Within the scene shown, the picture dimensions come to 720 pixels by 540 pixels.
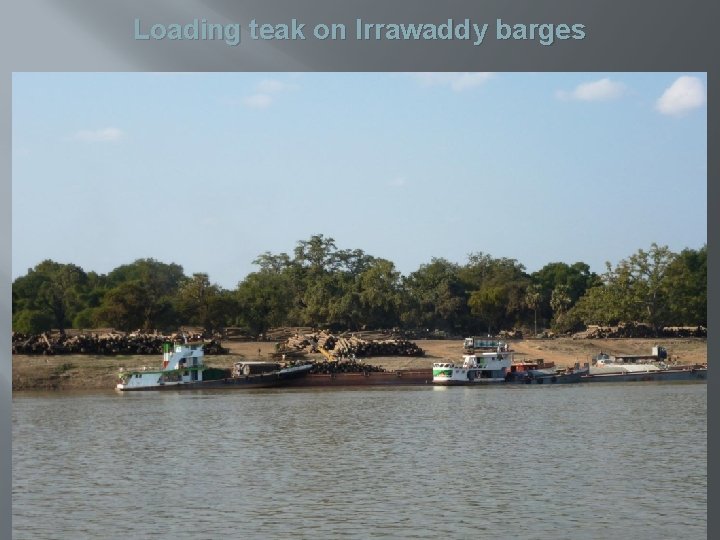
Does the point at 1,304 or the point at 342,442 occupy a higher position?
the point at 1,304

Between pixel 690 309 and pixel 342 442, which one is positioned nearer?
pixel 342 442

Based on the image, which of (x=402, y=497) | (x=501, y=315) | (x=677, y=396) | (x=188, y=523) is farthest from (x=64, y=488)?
(x=501, y=315)

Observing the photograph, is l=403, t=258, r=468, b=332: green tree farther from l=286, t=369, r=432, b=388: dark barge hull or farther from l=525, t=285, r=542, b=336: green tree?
l=286, t=369, r=432, b=388: dark barge hull

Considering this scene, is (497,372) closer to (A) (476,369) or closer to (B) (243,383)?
(A) (476,369)

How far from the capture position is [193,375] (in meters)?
47.2

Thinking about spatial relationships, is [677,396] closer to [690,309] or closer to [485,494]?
[690,309]

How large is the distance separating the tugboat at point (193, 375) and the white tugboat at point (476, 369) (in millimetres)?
5585

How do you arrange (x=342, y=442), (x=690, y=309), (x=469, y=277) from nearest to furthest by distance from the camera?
(x=342, y=442) < (x=690, y=309) < (x=469, y=277)

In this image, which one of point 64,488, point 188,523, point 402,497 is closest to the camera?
point 188,523

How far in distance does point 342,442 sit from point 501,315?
127ft

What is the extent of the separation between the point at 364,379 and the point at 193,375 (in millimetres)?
7086

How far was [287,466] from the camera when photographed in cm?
2252

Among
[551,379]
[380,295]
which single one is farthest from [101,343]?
[551,379]

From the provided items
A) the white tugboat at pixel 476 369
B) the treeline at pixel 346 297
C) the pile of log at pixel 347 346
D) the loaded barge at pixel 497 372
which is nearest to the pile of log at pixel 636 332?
the treeline at pixel 346 297
